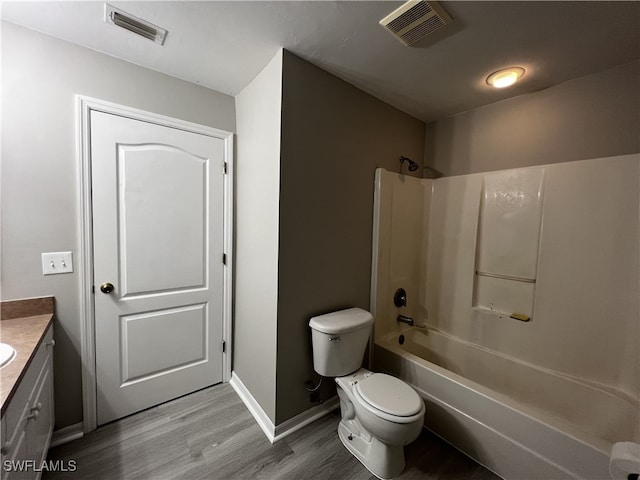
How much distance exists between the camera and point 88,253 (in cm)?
149

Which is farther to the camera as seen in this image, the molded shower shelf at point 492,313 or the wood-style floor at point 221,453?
the molded shower shelf at point 492,313

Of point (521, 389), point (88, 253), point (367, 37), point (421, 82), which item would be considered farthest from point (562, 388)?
point (88, 253)

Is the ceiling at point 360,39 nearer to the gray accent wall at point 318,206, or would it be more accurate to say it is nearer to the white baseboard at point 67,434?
the gray accent wall at point 318,206

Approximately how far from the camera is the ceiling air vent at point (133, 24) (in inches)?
46.8

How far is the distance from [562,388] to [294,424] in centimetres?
177

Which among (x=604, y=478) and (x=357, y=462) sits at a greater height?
(x=604, y=478)

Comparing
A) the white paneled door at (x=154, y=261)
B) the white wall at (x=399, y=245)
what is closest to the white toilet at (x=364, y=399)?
the white wall at (x=399, y=245)

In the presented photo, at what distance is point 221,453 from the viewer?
1.45m

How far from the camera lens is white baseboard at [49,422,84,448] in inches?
56.6

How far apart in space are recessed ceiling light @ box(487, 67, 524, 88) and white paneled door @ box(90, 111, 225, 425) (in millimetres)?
1966

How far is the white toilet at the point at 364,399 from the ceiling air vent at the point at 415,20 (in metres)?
1.64

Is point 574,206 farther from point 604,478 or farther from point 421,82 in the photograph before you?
point 604,478

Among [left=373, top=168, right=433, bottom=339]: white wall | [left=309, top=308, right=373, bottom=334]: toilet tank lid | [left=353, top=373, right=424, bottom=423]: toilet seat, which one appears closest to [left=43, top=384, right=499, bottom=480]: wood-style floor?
[left=353, top=373, right=424, bottom=423]: toilet seat

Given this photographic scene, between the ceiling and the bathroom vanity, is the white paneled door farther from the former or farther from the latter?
the ceiling
